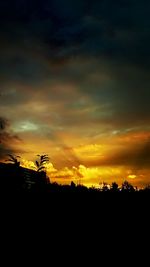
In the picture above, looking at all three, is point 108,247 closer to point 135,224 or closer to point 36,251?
point 135,224

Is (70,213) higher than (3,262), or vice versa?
(70,213)

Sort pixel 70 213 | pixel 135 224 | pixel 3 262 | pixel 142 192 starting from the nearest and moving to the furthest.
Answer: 1. pixel 3 262
2. pixel 70 213
3. pixel 135 224
4. pixel 142 192

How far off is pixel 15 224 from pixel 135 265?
151 inches

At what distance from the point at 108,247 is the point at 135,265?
0.93 meters

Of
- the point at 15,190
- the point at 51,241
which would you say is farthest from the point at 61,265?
the point at 15,190

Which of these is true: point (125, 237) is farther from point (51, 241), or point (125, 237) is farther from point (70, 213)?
point (51, 241)

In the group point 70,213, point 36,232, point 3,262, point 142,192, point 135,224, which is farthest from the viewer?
point 142,192

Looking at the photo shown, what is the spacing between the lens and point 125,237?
36.0ft


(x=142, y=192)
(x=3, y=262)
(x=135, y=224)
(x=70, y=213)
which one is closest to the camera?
(x=3, y=262)

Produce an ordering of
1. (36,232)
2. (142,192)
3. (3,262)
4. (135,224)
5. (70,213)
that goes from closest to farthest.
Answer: (3,262) → (36,232) → (70,213) → (135,224) → (142,192)

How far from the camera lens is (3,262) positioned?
859 centimetres

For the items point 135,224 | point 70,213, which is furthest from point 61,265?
point 135,224

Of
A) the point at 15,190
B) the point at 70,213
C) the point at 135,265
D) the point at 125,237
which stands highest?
the point at 15,190

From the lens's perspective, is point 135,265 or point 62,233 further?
point 135,265
